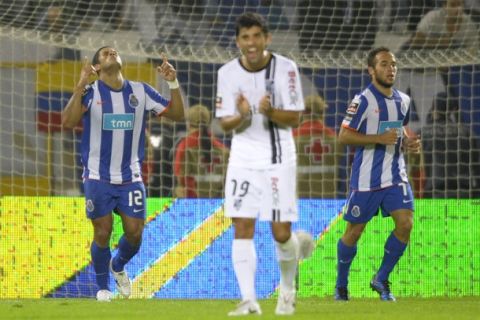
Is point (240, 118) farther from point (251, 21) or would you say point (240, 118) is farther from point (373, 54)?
point (373, 54)

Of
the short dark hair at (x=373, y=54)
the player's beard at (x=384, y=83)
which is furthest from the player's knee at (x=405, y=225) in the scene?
the short dark hair at (x=373, y=54)

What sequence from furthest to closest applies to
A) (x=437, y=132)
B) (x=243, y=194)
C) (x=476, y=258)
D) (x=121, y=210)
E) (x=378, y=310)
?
(x=437, y=132)
(x=476, y=258)
(x=121, y=210)
(x=378, y=310)
(x=243, y=194)

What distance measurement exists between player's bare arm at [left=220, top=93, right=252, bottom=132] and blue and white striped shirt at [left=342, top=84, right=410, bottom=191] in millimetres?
2950

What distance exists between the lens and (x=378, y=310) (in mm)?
10484

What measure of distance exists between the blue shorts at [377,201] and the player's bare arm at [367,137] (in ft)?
1.55

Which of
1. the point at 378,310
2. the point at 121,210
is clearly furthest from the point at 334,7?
the point at 378,310

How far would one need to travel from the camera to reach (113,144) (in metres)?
12.1

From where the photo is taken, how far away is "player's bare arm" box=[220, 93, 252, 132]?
8.99 meters

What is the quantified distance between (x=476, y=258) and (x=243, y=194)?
5.67m

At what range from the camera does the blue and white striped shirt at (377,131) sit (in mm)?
12094

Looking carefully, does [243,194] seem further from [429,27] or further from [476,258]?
[429,27]

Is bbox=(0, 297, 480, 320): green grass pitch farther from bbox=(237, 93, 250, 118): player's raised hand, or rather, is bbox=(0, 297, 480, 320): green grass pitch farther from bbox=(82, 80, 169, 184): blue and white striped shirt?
bbox=(237, 93, 250, 118): player's raised hand

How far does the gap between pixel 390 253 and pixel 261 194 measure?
132 inches

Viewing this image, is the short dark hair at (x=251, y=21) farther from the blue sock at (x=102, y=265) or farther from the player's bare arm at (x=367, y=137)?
the blue sock at (x=102, y=265)
